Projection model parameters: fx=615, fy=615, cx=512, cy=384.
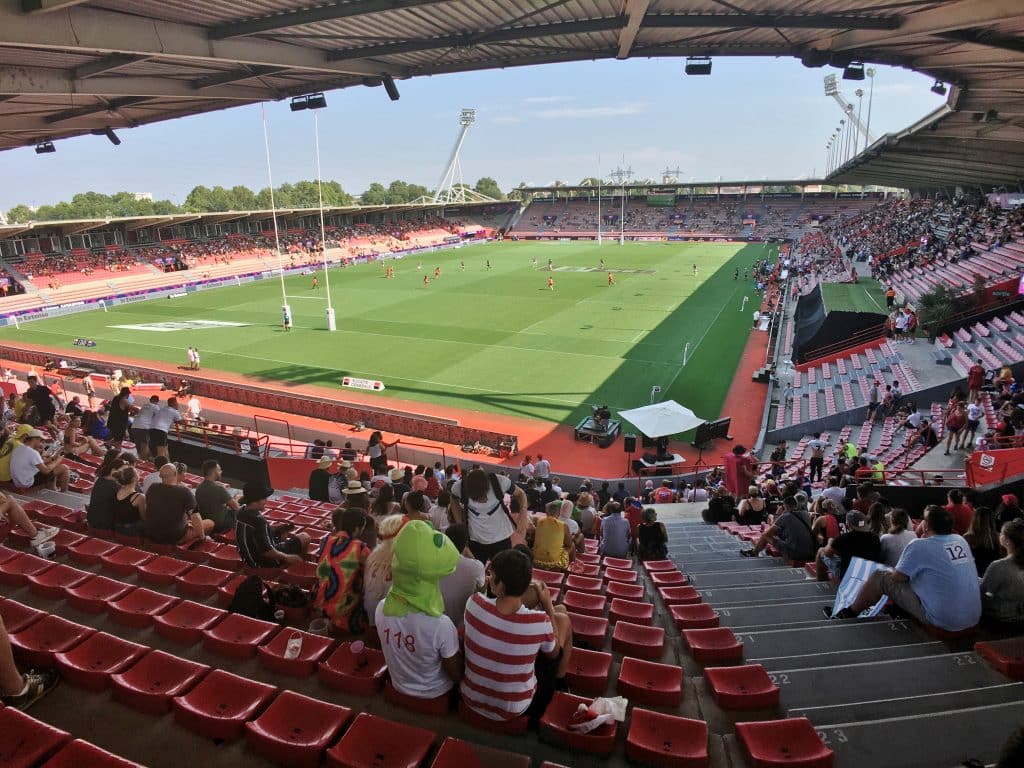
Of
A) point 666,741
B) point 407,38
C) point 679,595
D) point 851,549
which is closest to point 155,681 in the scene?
point 666,741

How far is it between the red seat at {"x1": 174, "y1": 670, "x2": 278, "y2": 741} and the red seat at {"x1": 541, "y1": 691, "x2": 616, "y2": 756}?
5.75 ft

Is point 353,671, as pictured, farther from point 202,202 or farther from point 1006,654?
point 202,202

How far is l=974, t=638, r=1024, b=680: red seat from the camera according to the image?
4.42m

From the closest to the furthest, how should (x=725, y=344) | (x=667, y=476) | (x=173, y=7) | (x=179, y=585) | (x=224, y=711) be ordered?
1. (x=224, y=711)
2. (x=179, y=585)
3. (x=173, y=7)
4. (x=667, y=476)
5. (x=725, y=344)

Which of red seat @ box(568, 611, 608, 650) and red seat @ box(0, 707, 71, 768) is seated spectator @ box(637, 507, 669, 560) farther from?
red seat @ box(0, 707, 71, 768)

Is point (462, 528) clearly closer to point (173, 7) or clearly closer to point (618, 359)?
point (173, 7)

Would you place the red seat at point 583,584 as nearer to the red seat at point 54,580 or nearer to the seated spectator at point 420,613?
the seated spectator at point 420,613

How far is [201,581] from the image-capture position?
576 centimetres

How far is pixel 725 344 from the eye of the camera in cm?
3206

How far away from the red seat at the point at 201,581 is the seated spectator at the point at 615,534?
4.95 metres

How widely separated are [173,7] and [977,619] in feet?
37.0

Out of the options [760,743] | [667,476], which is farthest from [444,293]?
[760,743]

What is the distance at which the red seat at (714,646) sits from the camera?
16.1ft

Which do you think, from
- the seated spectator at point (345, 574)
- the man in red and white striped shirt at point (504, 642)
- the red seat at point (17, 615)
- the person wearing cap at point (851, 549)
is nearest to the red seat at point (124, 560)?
the red seat at point (17, 615)
